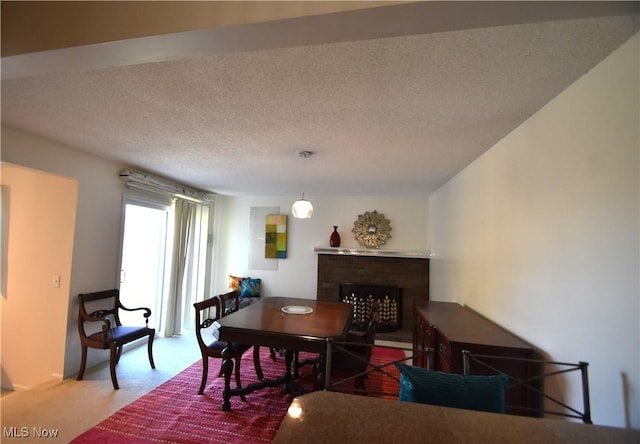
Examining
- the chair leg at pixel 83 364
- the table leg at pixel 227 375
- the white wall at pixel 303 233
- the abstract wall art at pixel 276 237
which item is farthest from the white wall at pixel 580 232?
the chair leg at pixel 83 364

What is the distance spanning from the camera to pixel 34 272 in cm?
301

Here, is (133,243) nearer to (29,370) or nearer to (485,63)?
(29,370)

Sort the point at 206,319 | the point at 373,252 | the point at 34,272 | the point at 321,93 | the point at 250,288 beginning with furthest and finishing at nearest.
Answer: the point at 250,288
the point at 373,252
the point at 206,319
the point at 34,272
the point at 321,93

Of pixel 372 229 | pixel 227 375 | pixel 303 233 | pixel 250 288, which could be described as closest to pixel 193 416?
pixel 227 375

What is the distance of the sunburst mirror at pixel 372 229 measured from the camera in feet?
16.4

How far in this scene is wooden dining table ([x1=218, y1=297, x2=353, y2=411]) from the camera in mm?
2154

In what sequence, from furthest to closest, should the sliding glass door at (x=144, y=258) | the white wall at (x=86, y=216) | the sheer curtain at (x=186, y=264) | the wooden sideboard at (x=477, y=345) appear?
the sheer curtain at (x=186, y=264) < the sliding glass door at (x=144, y=258) < the white wall at (x=86, y=216) < the wooden sideboard at (x=477, y=345)

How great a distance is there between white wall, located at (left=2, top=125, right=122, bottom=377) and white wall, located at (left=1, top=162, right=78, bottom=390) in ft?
0.20

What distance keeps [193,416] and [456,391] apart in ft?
6.86

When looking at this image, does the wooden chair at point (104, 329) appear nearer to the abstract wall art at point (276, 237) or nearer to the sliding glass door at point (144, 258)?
the sliding glass door at point (144, 258)

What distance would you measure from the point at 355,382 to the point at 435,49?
103 inches

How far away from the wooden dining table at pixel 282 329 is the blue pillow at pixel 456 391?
Answer: 0.64 meters

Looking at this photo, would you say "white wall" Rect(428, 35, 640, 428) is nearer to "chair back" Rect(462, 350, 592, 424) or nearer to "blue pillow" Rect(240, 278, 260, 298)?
"chair back" Rect(462, 350, 592, 424)

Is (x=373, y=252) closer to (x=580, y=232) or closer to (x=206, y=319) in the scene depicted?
(x=206, y=319)
